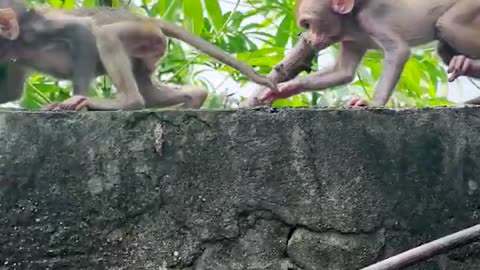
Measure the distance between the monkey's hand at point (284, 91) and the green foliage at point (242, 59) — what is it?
1.26 ft

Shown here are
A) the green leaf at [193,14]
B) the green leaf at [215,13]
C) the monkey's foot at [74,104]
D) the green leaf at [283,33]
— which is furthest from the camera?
the green leaf at [283,33]

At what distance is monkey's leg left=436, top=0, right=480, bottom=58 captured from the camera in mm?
4301

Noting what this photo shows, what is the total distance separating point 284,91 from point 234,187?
1.33 m

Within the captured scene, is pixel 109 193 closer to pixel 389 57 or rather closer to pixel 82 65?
pixel 82 65

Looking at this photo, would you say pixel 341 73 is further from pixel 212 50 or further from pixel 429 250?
pixel 429 250

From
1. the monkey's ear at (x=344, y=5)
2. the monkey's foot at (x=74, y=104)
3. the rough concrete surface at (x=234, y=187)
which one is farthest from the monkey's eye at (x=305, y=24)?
the rough concrete surface at (x=234, y=187)

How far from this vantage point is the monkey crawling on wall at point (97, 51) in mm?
4043

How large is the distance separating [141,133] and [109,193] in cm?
22

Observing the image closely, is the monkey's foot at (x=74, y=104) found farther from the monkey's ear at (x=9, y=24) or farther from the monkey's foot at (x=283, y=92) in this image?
the monkey's foot at (x=283, y=92)

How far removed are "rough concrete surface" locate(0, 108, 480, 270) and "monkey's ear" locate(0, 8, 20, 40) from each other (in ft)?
4.30

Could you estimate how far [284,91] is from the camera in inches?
175

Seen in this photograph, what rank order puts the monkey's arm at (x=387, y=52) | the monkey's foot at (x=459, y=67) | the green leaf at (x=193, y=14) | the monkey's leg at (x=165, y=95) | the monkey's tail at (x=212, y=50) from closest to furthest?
1. the monkey's tail at (x=212, y=50)
2. the monkey's foot at (x=459, y=67)
3. the monkey's arm at (x=387, y=52)
4. the monkey's leg at (x=165, y=95)
5. the green leaf at (x=193, y=14)

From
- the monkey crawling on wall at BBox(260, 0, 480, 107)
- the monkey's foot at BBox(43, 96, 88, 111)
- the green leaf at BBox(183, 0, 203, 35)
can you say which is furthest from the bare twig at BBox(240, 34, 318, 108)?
the monkey's foot at BBox(43, 96, 88, 111)

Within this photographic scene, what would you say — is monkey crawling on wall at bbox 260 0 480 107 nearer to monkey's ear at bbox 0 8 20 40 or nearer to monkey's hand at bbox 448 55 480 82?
monkey's hand at bbox 448 55 480 82
